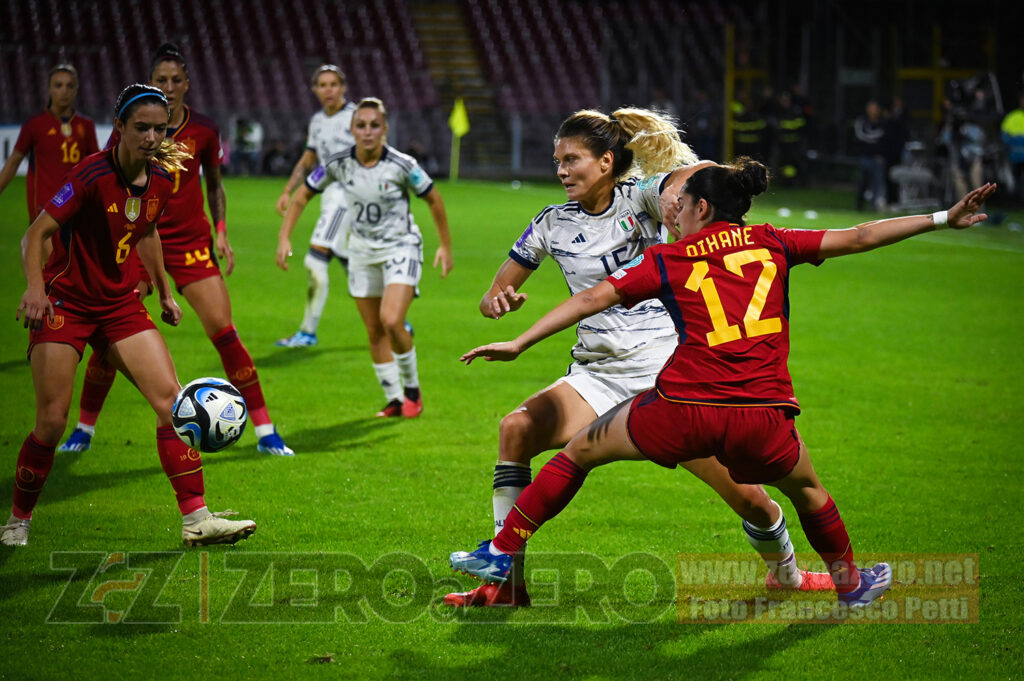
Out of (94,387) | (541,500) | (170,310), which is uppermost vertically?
(170,310)

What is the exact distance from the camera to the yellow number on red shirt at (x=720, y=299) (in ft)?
13.1

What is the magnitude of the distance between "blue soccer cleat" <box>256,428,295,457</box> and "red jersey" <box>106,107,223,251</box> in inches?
47.4

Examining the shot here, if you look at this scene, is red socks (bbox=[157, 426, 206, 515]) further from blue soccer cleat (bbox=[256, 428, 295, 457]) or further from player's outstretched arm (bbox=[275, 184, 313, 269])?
player's outstretched arm (bbox=[275, 184, 313, 269])

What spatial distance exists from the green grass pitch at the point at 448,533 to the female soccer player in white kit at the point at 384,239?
37 centimetres

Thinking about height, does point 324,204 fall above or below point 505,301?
below

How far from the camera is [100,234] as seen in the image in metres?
5.12

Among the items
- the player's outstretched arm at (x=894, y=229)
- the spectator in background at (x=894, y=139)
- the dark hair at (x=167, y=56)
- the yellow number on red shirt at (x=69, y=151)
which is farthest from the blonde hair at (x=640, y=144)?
the spectator in background at (x=894, y=139)

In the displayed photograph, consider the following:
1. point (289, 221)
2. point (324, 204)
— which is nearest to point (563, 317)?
point (289, 221)

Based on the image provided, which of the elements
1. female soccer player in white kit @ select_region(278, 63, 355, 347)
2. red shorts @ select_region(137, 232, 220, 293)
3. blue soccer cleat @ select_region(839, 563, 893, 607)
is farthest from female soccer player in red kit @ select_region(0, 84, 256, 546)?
female soccer player in white kit @ select_region(278, 63, 355, 347)

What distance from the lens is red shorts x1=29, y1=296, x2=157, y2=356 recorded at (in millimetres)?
5070

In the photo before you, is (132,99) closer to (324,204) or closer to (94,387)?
(94,387)

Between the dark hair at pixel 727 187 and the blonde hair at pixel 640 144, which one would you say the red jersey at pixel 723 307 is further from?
the blonde hair at pixel 640 144

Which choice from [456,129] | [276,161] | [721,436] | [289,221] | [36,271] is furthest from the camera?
[276,161]

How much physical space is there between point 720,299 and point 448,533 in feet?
6.90
